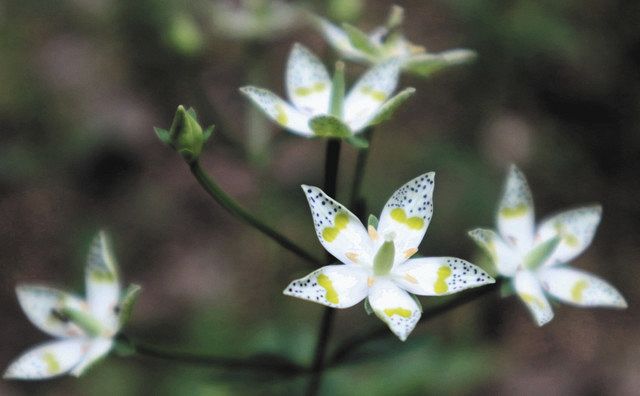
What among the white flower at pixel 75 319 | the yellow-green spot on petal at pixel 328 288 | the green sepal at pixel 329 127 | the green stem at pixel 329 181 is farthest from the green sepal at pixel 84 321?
the green sepal at pixel 329 127

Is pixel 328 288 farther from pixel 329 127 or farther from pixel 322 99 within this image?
pixel 322 99

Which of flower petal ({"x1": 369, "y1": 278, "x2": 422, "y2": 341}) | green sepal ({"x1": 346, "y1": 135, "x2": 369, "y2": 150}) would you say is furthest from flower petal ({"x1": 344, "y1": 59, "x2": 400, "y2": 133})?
flower petal ({"x1": 369, "y1": 278, "x2": 422, "y2": 341})

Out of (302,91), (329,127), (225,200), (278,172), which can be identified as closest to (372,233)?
(329,127)

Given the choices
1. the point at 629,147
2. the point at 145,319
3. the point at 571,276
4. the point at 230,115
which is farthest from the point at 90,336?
the point at 629,147

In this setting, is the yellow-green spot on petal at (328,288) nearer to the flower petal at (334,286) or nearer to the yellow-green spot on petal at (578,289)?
the flower petal at (334,286)

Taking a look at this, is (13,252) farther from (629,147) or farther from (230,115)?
(629,147)

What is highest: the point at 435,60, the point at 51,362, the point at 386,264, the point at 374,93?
the point at 435,60

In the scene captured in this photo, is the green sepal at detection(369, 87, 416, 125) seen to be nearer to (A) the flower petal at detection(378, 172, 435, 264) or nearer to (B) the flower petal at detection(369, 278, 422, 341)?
(A) the flower petal at detection(378, 172, 435, 264)
